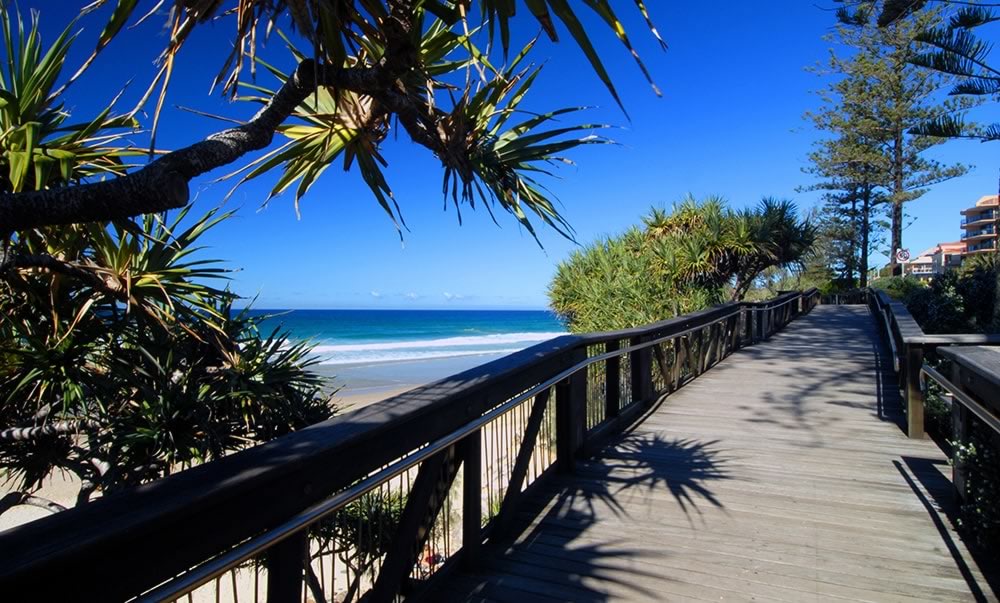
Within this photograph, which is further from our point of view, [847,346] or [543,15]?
[847,346]

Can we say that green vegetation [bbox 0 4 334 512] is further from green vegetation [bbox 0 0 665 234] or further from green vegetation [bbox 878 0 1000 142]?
green vegetation [bbox 878 0 1000 142]

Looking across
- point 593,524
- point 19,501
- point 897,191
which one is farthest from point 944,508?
point 897,191

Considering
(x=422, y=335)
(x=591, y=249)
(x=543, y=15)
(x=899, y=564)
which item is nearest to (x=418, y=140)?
(x=543, y=15)

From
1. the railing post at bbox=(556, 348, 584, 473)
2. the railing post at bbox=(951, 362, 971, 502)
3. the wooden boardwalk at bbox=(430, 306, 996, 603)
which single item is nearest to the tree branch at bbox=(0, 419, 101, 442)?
the wooden boardwalk at bbox=(430, 306, 996, 603)

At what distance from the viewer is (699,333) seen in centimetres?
837

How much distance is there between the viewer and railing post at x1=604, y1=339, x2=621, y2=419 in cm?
509

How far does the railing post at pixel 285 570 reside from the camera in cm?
160

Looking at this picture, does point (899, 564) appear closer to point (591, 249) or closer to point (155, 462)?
point (155, 462)

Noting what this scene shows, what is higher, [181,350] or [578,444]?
[181,350]

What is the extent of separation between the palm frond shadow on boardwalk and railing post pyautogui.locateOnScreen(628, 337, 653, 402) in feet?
3.50

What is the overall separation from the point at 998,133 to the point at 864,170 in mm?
23903

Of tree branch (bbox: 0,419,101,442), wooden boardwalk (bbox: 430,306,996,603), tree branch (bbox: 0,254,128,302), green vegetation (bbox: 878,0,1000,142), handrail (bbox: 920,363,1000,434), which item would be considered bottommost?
wooden boardwalk (bbox: 430,306,996,603)

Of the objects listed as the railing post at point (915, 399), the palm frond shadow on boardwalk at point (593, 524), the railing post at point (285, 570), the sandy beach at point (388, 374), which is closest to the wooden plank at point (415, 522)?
the palm frond shadow on boardwalk at point (593, 524)

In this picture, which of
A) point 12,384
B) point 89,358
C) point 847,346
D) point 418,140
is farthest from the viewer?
point 847,346
